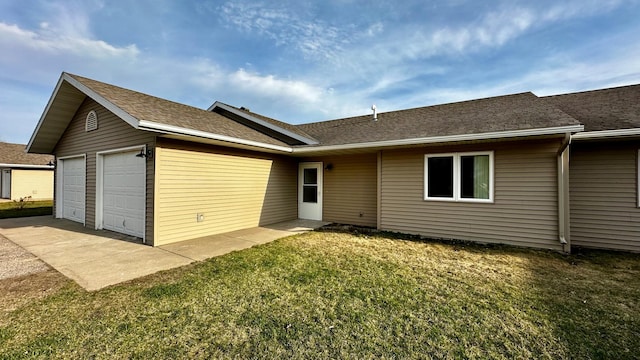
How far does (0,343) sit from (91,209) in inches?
266

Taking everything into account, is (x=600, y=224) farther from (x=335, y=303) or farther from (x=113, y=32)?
(x=113, y=32)

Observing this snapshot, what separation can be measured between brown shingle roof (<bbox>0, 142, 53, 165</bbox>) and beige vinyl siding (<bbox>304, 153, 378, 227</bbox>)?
20.6 metres

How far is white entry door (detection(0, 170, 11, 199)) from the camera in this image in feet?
58.2

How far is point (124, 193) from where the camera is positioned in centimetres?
694

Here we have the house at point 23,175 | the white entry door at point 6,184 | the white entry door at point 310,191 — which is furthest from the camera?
the white entry door at point 6,184

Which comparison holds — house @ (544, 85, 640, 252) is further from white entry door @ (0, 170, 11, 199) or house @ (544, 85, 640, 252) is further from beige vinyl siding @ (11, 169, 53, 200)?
white entry door @ (0, 170, 11, 199)

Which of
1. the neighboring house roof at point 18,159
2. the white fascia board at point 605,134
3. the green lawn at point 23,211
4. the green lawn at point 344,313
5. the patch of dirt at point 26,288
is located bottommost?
the green lawn at point 344,313

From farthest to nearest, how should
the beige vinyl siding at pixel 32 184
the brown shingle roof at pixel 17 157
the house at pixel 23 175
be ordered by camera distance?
the beige vinyl siding at pixel 32 184 < the house at pixel 23 175 < the brown shingle roof at pixel 17 157

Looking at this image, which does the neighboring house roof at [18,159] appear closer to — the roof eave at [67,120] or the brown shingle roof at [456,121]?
the roof eave at [67,120]

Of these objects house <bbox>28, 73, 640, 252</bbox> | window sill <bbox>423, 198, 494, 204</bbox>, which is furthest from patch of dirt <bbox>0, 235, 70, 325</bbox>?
window sill <bbox>423, 198, 494, 204</bbox>

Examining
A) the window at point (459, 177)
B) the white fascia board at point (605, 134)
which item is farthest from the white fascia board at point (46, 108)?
the white fascia board at point (605, 134)

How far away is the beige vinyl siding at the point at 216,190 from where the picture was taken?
6117 millimetres

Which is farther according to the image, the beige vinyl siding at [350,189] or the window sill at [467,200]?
the beige vinyl siding at [350,189]

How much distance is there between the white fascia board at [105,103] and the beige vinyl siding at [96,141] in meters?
0.64
